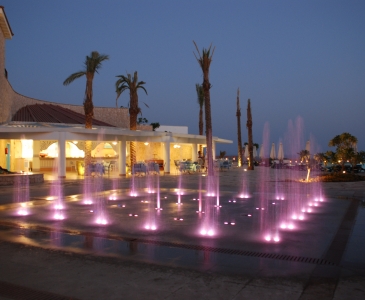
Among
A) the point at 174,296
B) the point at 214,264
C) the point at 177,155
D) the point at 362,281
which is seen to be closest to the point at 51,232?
the point at 214,264

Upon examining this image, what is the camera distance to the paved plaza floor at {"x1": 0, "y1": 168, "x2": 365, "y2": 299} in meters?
4.23

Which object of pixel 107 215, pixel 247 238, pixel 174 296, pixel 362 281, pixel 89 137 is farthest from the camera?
pixel 89 137

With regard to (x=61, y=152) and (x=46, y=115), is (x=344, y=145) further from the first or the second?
(x=46, y=115)

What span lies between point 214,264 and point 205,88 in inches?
765

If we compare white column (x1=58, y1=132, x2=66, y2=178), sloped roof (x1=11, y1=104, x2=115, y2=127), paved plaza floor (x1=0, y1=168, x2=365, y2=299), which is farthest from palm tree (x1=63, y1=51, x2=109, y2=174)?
paved plaza floor (x1=0, y1=168, x2=365, y2=299)

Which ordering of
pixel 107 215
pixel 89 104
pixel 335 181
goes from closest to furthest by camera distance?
1. pixel 107 215
2. pixel 335 181
3. pixel 89 104

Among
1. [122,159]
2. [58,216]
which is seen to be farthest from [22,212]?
[122,159]

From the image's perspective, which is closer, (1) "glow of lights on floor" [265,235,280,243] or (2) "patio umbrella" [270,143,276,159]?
(1) "glow of lights on floor" [265,235,280,243]

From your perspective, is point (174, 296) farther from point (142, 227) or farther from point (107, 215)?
point (107, 215)

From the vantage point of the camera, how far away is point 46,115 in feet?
103

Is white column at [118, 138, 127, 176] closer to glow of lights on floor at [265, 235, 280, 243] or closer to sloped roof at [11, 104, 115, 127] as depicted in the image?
sloped roof at [11, 104, 115, 127]

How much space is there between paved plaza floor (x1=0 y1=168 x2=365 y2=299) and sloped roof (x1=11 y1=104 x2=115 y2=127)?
2061cm

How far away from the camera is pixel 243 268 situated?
492 cm

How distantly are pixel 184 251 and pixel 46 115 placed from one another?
28286 millimetres
